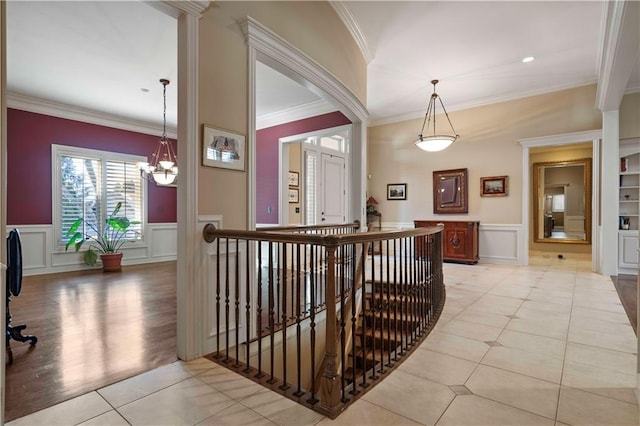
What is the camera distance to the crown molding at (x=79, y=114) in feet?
17.1

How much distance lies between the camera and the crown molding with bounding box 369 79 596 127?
5641mm

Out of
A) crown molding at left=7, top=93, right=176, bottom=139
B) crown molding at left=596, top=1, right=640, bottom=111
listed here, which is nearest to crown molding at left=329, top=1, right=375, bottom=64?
crown molding at left=596, top=1, right=640, bottom=111

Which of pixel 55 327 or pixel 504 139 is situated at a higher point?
pixel 504 139

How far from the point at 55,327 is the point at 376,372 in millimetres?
2921

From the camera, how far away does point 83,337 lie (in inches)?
104

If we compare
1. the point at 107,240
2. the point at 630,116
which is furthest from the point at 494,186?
the point at 107,240

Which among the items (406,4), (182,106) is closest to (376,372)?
(182,106)

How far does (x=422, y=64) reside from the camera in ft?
16.3

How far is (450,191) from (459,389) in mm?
5461

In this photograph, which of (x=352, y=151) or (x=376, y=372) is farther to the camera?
(x=352, y=151)

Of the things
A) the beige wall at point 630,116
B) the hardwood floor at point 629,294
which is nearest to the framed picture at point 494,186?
the beige wall at point 630,116

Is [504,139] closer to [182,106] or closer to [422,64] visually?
[422,64]

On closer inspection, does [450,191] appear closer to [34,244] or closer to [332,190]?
[332,190]

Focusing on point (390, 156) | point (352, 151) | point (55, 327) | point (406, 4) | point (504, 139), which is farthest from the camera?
point (390, 156)
